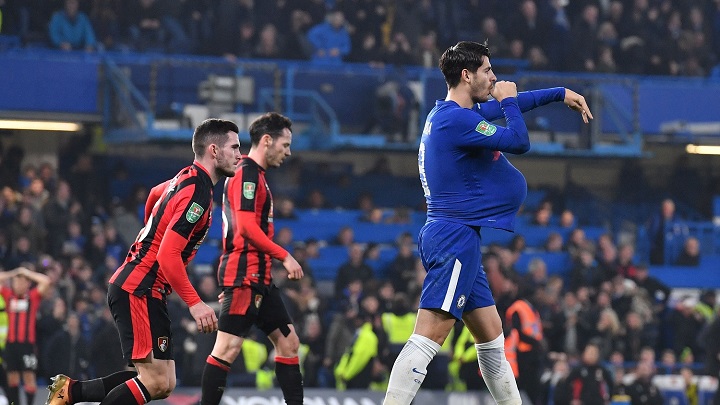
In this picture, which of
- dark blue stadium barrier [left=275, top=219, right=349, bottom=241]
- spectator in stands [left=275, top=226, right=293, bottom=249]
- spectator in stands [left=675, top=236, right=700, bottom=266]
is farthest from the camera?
spectator in stands [left=675, top=236, right=700, bottom=266]

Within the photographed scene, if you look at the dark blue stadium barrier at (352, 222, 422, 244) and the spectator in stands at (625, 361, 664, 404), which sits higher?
the dark blue stadium barrier at (352, 222, 422, 244)

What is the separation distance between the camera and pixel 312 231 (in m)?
19.7

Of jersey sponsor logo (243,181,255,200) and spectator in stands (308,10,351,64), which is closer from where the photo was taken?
jersey sponsor logo (243,181,255,200)

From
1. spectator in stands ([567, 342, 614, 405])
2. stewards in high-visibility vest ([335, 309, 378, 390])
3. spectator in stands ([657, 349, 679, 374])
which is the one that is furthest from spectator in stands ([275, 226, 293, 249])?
spectator in stands ([657, 349, 679, 374])

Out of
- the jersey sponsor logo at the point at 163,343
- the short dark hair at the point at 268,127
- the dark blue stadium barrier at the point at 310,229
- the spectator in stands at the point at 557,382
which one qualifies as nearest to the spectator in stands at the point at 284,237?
the dark blue stadium barrier at the point at 310,229

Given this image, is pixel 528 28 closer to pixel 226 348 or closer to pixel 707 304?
pixel 707 304

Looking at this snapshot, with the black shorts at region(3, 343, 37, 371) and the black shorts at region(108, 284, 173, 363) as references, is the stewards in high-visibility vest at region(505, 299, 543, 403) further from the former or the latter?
the black shorts at region(108, 284, 173, 363)

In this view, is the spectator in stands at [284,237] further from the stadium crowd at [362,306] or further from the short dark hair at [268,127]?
the short dark hair at [268,127]

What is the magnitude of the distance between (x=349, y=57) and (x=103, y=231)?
578cm

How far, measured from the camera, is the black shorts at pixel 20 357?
46.2 feet

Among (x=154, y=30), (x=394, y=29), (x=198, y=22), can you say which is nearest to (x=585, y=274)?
(x=394, y=29)

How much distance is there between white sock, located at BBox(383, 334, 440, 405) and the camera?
6703mm

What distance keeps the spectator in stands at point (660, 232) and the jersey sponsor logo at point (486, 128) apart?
15097 mm

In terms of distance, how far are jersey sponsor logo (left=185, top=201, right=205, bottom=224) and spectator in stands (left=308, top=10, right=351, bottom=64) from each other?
553 inches
